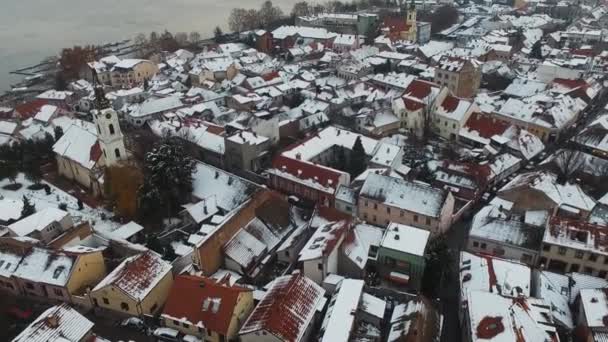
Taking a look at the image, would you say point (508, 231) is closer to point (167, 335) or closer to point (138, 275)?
point (167, 335)

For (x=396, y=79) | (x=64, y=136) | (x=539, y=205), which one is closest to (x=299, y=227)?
(x=539, y=205)

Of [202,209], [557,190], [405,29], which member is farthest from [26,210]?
[405,29]

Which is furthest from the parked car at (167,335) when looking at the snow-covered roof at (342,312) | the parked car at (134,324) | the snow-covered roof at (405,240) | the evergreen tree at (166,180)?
the snow-covered roof at (405,240)

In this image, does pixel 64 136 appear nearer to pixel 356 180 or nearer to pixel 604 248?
pixel 356 180

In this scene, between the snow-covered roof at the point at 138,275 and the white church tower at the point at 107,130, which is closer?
the snow-covered roof at the point at 138,275

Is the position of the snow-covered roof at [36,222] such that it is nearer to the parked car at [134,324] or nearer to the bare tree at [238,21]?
the parked car at [134,324]

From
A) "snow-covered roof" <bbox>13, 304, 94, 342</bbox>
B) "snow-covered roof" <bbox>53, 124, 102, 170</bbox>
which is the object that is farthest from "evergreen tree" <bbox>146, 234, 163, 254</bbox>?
"snow-covered roof" <bbox>53, 124, 102, 170</bbox>
